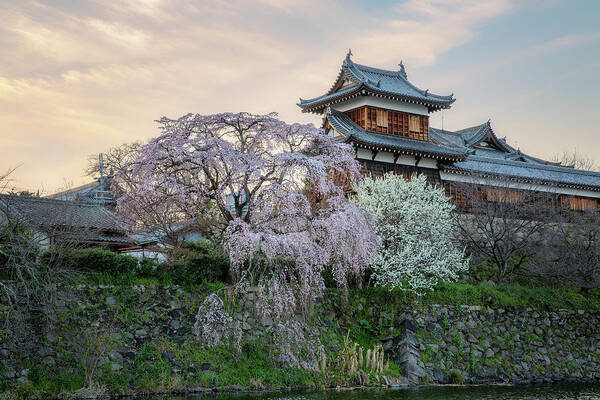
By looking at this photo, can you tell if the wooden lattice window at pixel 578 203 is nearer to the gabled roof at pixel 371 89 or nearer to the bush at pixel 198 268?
the gabled roof at pixel 371 89

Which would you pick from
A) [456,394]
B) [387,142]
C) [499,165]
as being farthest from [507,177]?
[456,394]

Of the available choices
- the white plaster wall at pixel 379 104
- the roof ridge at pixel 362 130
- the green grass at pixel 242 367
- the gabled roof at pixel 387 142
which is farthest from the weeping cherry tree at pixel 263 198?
the white plaster wall at pixel 379 104

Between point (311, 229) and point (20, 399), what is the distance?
Answer: 11.0 meters

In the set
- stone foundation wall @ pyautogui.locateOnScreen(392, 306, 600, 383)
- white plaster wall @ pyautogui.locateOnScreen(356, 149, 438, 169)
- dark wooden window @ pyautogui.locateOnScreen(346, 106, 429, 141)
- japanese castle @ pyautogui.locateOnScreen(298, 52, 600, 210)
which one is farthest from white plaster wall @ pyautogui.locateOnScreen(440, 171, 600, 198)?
stone foundation wall @ pyautogui.locateOnScreen(392, 306, 600, 383)

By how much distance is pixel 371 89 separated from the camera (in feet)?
123

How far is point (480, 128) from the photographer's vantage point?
4853 centimetres

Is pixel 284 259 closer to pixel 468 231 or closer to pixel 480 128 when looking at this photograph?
pixel 468 231

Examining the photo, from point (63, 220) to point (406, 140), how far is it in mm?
21231

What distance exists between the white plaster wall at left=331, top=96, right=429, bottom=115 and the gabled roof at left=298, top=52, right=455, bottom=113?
1.46 feet

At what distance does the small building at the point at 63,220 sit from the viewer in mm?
21612

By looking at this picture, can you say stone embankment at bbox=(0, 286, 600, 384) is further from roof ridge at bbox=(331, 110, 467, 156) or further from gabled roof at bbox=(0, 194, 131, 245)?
roof ridge at bbox=(331, 110, 467, 156)

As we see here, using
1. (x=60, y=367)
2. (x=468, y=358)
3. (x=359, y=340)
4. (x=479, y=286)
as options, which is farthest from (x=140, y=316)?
(x=479, y=286)

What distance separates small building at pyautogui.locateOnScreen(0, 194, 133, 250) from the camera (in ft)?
70.9

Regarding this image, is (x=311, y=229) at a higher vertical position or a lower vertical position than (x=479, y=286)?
higher
